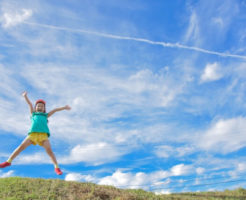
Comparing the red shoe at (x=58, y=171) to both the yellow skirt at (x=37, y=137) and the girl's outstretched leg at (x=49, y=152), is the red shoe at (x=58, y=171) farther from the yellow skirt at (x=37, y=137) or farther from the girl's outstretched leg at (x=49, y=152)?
the yellow skirt at (x=37, y=137)

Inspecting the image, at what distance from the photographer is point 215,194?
57.3 ft

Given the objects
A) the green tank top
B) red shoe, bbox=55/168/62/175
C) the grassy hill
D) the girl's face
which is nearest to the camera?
red shoe, bbox=55/168/62/175

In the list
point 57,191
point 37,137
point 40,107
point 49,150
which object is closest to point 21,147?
point 37,137

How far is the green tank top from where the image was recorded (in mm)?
11617

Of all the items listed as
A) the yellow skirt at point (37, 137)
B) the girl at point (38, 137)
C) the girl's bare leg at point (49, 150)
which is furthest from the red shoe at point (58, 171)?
the yellow skirt at point (37, 137)

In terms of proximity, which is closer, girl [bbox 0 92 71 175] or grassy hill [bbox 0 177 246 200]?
girl [bbox 0 92 71 175]

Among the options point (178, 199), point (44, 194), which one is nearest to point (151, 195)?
point (178, 199)

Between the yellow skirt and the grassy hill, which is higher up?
the yellow skirt

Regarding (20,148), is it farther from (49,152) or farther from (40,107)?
(40,107)

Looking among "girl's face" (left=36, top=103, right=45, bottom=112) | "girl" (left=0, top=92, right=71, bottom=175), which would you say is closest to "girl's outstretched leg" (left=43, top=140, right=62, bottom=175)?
"girl" (left=0, top=92, right=71, bottom=175)

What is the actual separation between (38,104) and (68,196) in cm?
416

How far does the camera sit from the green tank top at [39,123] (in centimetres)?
1162

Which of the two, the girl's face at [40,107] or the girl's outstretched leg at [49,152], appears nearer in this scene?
the girl's outstretched leg at [49,152]

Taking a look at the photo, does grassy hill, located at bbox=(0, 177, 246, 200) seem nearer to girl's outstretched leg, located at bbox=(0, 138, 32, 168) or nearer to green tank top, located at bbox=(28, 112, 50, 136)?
girl's outstretched leg, located at bbox=(0, 138, 32, 168)
